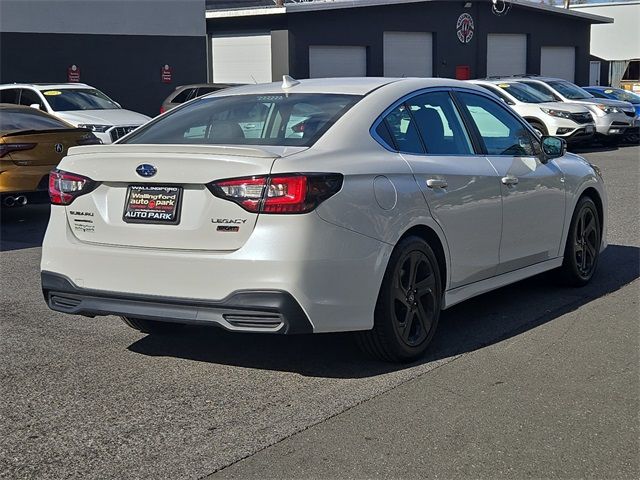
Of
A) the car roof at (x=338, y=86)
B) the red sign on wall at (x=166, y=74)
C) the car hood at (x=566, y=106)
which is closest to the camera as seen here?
the car roof at (x=338, y=86)

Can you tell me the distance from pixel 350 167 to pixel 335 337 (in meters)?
1.45

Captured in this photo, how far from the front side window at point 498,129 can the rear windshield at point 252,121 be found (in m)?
1.20

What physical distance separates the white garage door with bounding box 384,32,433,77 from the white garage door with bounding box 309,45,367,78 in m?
1.10

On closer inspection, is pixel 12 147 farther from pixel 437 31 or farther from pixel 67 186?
pixel 437 31

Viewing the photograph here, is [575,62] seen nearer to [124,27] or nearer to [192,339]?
[124,27]

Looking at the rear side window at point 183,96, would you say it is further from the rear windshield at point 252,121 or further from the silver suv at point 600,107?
the rear windshield at point 252,121

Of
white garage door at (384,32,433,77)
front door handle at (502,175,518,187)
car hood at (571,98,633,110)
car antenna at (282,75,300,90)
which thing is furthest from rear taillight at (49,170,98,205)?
white garage door at (384,32,433,77)

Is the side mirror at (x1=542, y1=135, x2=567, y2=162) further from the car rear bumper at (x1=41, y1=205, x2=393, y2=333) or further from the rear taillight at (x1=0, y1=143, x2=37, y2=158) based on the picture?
the rear taillight at (x1=0, y1=143, x2=37, y2=158)

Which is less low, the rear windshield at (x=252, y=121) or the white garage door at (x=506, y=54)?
the white garage door at (x=506, y=54)

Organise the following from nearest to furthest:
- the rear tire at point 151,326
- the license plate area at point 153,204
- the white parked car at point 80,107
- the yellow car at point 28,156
Result: the license plate area at point 153,204 < the rear tire at point 151,326 < the yellow car at point 28,156 < the white parked car at point 80,107

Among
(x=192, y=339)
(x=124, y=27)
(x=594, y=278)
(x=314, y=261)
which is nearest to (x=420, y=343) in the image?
(x=314, y=261)

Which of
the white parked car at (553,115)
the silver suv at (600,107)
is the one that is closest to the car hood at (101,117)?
the white parked car at (553,115)

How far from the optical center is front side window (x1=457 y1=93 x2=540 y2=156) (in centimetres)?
657

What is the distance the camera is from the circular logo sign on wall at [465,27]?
1372 inches
